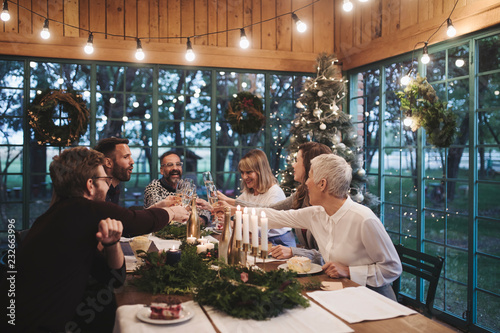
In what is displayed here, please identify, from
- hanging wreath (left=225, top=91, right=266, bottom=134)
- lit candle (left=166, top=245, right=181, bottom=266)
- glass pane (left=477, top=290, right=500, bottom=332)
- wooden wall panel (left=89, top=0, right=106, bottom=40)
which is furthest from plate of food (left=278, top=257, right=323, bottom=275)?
wooden wall panel (left=89, top=0, right=106, bottom=40)

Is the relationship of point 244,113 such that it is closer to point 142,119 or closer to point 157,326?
point 142,119

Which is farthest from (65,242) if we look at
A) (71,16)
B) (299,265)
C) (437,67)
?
(71,16)

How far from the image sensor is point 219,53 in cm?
546

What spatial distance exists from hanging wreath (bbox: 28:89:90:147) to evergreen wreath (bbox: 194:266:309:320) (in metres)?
3.48

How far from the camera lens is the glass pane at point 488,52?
3729 mm

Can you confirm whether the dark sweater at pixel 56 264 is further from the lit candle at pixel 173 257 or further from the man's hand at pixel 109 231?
the lit candle at pixel 173 257

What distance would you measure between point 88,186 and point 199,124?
3.66 m

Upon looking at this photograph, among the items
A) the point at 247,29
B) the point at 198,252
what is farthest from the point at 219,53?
the point at 198,252

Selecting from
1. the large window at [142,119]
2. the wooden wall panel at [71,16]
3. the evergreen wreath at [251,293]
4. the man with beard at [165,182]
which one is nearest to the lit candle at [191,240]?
the evergreen wreath at [251,293]

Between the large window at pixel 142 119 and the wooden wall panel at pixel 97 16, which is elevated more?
the wooden wall panel at pixel 97 16

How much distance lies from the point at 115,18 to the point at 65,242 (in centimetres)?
403

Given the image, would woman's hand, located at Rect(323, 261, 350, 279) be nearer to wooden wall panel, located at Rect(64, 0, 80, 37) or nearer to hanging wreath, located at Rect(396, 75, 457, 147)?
hanging wreath, located at Rect(396, 75, 457, 147)

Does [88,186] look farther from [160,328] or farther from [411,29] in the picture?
[411,29]

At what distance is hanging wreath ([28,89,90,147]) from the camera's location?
4.73m
